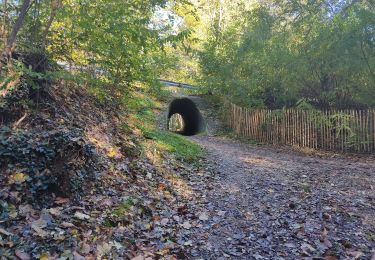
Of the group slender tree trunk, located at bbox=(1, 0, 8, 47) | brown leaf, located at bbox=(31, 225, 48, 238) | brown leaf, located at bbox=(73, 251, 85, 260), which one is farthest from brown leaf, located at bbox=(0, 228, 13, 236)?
slender tree trunk, located at bbox=(1, 0, 8, 47)

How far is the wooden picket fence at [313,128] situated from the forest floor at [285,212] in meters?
2.61

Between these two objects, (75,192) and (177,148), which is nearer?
(75,192)

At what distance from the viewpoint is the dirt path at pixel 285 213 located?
167 inches

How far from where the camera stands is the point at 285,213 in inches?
214

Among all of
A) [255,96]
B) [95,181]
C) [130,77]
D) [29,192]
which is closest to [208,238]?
[95,181]

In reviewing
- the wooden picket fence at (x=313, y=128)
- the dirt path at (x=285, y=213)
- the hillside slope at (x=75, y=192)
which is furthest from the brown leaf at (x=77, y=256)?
the wooden picket fence at (x=313, y=128)

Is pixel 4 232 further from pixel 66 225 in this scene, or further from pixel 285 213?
pixel 285 213

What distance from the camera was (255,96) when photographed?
55.8 feet

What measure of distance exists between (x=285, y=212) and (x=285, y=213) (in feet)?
0.15

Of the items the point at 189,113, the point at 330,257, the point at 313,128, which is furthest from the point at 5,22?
the point at 189,113

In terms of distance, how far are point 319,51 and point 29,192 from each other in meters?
11.9

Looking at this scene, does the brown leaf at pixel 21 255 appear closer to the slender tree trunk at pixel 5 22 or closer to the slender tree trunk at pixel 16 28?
the slender tree trunk at pixel 16 28

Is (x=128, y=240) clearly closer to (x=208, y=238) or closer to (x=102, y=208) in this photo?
(x=102, y=208)

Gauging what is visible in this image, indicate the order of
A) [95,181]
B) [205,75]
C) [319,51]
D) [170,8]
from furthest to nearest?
[205,75], [319,51], [170,8], [95,181]
